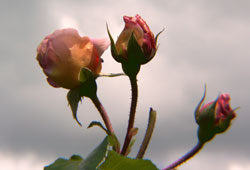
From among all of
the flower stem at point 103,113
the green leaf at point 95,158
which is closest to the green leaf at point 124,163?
the green leaf at point 95,158

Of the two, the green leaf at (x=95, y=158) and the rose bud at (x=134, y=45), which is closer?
the green leaf at (x=95, y=158)

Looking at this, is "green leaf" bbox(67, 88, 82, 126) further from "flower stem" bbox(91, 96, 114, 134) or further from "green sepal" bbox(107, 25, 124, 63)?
"green sepal" bbox(107, 25, 124, 63)

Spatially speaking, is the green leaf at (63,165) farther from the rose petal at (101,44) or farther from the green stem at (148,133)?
the rose petal at (101,44)

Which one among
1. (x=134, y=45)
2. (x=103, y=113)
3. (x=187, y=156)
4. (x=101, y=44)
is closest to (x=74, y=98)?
(x=103, y=113)

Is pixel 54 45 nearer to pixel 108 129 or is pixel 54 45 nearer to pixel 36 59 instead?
pixel 36 59

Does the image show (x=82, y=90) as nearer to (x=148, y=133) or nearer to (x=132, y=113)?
(x=132, y=113)

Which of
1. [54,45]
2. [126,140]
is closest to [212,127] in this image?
[126,140]

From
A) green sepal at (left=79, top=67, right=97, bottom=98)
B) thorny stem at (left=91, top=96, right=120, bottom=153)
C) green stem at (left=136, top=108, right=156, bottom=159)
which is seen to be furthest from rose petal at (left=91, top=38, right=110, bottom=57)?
green stem at (left=136, top=108, right=156, bottom=159)
